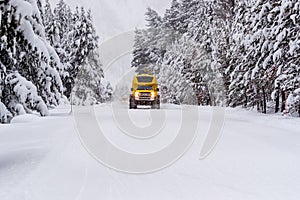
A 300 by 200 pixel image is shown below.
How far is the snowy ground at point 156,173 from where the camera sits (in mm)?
4383

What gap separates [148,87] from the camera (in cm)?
2427

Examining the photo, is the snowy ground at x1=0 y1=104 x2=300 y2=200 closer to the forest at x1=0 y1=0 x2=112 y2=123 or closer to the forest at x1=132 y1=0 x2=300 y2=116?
the forest at x1=0 y1=0 x2=112 y2=123

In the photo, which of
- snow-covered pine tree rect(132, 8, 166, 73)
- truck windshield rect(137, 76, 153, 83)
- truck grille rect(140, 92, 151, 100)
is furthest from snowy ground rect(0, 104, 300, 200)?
snow-covered pine tree rect(132, 8, 166, 73)

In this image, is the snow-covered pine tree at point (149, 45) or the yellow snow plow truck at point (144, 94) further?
the snow-covered pine tree at point (149, 45)

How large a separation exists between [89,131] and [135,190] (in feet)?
17.2

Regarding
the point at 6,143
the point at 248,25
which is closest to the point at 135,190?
the point at 6,143

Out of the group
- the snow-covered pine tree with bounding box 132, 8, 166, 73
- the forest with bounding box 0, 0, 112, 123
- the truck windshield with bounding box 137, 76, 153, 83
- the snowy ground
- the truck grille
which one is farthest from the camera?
the snow-covered pine tree with bounding box 132, 8, 166, 73

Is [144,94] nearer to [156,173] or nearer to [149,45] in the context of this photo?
[156,173]

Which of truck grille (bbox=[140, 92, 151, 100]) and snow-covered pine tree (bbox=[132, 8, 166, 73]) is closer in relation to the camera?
truck grille (bbox=[140, 92, 151, 100])

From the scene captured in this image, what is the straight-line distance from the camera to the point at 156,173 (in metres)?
5.41

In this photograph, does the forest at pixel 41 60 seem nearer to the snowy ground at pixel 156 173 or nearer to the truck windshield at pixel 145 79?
the snowy ground at pixel 156 173

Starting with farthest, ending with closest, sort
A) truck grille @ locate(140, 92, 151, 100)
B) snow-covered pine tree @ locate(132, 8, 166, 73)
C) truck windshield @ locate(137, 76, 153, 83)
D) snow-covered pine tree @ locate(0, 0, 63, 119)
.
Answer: snow-covered pine tree @ locate(132, 8, 166, 73)
truck windshield @ locate(137, 76, 153, 83)
truck grille @ locate(140, 92, 151, 100)
snow-covered pine tree @ locate(0, 0, 63, 119)

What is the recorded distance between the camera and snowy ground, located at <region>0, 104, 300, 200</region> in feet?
14.4

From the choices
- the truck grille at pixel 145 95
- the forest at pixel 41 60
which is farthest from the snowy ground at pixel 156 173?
the truck grille at pixel 145 95
